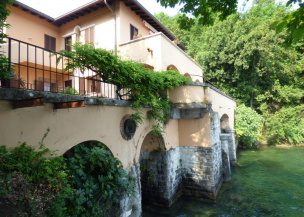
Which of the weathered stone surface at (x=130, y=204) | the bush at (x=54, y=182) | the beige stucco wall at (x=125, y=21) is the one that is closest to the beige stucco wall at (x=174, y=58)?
the beige stucco wall at (x=125, y=21)

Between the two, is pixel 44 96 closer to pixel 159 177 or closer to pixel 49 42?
pixel 159 177

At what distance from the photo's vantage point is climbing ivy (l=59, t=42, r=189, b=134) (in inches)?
159

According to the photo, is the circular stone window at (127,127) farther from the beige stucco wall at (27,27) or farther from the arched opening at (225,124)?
the arched opening at (225,124)

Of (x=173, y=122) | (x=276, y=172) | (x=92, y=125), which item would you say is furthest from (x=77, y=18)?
(x=276, y=172)

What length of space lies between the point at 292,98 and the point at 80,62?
23.1 metres

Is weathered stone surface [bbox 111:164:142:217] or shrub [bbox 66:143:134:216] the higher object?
shrub [bbox 66:143:134:216]

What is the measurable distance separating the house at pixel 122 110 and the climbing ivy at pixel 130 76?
30 cm

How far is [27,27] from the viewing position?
10555 millimetres

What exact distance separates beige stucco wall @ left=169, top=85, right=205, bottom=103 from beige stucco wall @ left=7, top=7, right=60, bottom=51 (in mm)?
9175

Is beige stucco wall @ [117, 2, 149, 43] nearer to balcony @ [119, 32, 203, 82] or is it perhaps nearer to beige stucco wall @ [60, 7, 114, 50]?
beige stucco wall @ [60, 7, 114, 50]

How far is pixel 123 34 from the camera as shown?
32.4ft

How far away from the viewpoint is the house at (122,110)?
3338 mm

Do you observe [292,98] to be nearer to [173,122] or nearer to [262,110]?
[262,110]

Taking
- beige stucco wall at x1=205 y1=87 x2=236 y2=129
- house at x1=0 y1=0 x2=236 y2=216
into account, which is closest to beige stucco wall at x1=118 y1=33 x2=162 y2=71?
house at x1=0 y1=0 x2=236 y2=216
